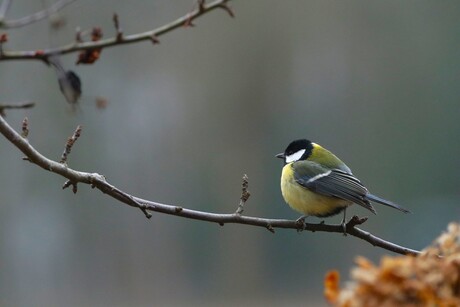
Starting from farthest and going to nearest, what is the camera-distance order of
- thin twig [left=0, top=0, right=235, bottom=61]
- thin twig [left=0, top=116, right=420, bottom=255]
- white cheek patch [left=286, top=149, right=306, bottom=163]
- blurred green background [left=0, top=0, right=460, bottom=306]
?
blurred green background [left=0, top=0, right=460, bottom=306] → white cheek patch [left=286, top=149, right=306, bottom=163] → thin twig [left=0, top=0, right=235, bottom=61] → thin twig [left=0, top=116, right=420, bottom=255]

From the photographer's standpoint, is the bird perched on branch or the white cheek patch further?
the white cheek patch

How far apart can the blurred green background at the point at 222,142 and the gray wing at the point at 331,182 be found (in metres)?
6.41

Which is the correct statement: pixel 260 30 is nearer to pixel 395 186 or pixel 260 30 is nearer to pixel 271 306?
pixel 395 186

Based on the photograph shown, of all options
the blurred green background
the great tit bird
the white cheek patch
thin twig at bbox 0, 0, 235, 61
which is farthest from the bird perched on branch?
the blurred green background

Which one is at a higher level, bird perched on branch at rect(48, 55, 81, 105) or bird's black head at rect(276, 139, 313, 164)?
bird's black head at rect(276, 139, 313, 164)

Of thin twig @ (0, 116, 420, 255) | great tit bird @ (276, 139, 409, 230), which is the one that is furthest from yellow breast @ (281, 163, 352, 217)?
thin twig @ (0, 116, 420, 255)

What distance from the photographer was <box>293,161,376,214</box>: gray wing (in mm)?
3566

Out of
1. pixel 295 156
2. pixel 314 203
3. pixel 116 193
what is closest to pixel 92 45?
pixel 116 193

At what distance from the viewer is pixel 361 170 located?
1140 cm

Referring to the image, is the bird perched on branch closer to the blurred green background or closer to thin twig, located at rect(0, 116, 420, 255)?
thin twig, located at rect(0, 116, 420, 255)

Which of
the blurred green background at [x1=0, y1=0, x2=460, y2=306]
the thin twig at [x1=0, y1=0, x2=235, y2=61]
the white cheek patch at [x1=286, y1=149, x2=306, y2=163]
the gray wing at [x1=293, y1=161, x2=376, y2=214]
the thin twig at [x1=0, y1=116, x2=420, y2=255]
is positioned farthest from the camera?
the blurred green background at [x1=0, y1=0, x2=460, y2=306]

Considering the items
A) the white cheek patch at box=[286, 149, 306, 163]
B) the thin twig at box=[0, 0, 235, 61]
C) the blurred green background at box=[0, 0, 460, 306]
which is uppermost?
the blurred green background at box=[0, 0, 460, 306]

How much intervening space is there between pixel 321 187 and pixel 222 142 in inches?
335

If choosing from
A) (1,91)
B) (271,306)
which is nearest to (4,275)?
(1,91)
